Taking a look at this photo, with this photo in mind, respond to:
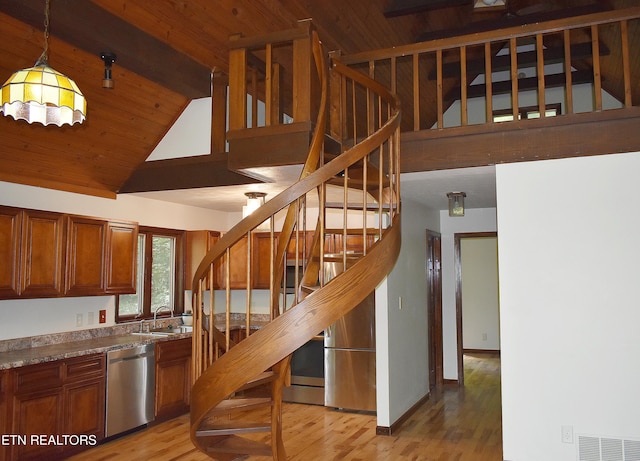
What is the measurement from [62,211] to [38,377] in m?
1.68

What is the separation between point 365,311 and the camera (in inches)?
234

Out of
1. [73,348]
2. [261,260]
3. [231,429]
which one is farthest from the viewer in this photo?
[261,260]

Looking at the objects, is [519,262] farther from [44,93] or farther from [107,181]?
[107,181]

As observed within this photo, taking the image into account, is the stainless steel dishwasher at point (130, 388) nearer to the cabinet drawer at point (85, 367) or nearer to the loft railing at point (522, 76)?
the cabinet drawer at point (85, 367)

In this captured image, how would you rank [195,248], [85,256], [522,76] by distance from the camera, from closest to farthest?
[85,256] < [195,248] < [522,76]

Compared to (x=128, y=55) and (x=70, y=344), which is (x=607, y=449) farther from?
(x=128, y=55)

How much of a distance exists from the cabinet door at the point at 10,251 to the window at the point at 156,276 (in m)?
1.61

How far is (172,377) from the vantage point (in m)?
5.60

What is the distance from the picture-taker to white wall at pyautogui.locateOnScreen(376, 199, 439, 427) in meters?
5.38

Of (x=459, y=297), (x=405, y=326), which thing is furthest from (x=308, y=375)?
(x=459, y=297)

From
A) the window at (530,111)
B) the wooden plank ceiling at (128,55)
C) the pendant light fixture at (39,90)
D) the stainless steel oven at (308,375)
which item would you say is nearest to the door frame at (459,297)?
the window at (530,111)

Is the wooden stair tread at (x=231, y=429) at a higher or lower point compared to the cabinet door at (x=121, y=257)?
lower

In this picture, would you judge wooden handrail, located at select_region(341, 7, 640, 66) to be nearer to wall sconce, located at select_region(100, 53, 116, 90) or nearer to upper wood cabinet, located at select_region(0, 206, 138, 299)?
wall sconce, located at select_region(100, 53, 116, 90)

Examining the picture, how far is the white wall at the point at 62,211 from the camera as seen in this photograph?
4711mm
